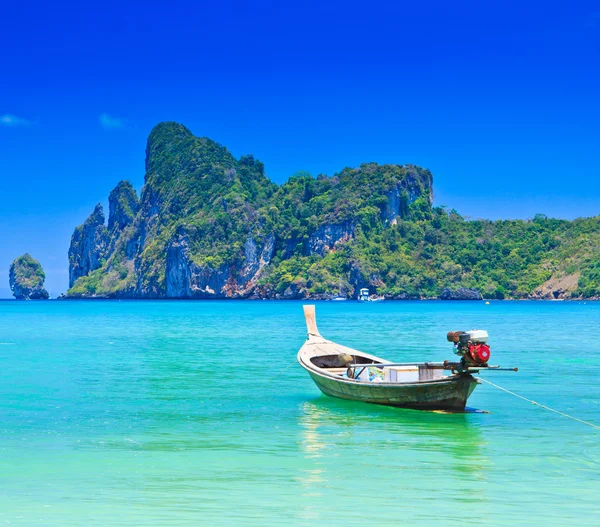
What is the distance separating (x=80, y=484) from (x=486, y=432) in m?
7.84

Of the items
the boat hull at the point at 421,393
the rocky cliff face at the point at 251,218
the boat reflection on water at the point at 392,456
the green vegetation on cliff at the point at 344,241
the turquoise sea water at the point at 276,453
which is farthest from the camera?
the rocky cliff face at the point at 251,218

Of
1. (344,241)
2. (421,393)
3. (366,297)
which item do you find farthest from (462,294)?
(421,393)

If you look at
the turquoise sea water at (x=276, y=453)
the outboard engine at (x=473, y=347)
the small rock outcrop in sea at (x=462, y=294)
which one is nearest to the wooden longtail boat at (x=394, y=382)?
the outboard engine at (x=473, y=347)

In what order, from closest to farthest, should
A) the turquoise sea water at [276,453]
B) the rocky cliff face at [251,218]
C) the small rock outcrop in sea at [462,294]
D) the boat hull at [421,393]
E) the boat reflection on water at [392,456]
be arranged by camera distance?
the turquoise sea water at [276,453] < the boat reflection on water at [392,456] < the boat hull at [421,393] < the small rock outcrop in sea at [462,294] < the rocky cliff face at [251,218]

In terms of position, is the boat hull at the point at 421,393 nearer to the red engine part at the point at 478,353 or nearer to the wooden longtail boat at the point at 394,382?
the wooden longtail boat at the point at 394,382

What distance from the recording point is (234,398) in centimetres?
1973

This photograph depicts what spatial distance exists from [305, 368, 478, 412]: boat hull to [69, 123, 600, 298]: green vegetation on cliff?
141 metres

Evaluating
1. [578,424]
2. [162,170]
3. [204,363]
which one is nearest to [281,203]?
[162,170]

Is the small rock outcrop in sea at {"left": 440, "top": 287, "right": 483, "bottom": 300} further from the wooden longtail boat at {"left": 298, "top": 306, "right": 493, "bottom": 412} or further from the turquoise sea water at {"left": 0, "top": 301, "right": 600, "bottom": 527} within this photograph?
the wooden longtail boat at {"left": 298, "top": 306, "right": 493, "bottom": 412}

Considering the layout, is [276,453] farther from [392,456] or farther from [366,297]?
[366,297]

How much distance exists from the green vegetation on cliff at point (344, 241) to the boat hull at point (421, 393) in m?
141

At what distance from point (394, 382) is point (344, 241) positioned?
150493 millimetres

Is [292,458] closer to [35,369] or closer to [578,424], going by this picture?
[578,424]

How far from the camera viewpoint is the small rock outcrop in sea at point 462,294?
155875mm
